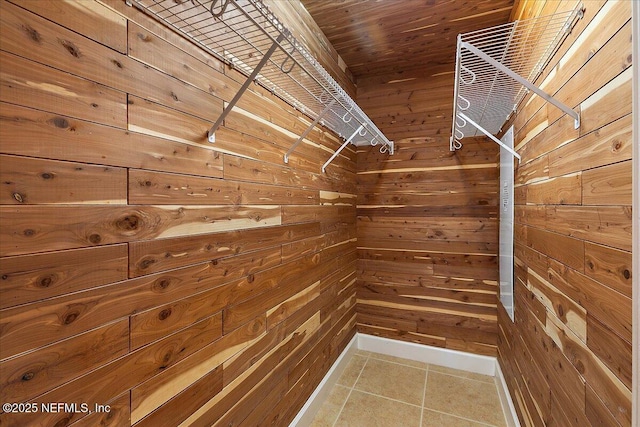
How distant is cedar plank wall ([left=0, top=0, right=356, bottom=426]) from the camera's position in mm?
636

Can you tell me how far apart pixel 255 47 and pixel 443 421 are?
240cm

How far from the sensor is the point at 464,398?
6.97 ft

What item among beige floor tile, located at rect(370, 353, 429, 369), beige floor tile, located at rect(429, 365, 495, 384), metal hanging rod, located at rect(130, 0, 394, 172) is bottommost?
beige floor tile, located at rect(429, 365, 495, 384)

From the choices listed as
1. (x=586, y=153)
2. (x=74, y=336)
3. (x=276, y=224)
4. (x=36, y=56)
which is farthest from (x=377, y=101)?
(x=74, y=336)

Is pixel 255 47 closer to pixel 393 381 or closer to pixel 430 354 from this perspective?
pixel 393 381

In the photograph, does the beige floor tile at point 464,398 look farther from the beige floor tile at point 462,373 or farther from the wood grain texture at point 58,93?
the wood grain texture at point 58,93

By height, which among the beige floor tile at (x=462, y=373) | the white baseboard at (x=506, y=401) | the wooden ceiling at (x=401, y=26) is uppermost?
the wooden ceiling at (x=401, y=26)

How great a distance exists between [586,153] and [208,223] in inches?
52.0

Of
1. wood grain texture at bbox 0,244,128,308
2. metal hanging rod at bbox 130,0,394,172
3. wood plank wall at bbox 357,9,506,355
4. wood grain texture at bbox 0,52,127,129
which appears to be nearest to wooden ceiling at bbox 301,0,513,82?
wood plank wall at bbox 357,9,506,355

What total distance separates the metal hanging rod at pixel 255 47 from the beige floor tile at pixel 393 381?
174 centimetres

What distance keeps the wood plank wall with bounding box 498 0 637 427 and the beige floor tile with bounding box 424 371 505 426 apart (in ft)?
1.89

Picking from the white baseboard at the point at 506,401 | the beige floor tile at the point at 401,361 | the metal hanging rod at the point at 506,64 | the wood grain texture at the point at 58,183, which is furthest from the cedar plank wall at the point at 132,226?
the white baseboard at the point at 506,401

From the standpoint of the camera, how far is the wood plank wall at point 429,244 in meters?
2.46

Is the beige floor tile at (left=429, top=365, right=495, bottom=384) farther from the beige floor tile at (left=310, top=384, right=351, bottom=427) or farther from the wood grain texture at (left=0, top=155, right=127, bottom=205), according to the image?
the wood grain texture at (left=0, top=155, right=127, bottom=205)
